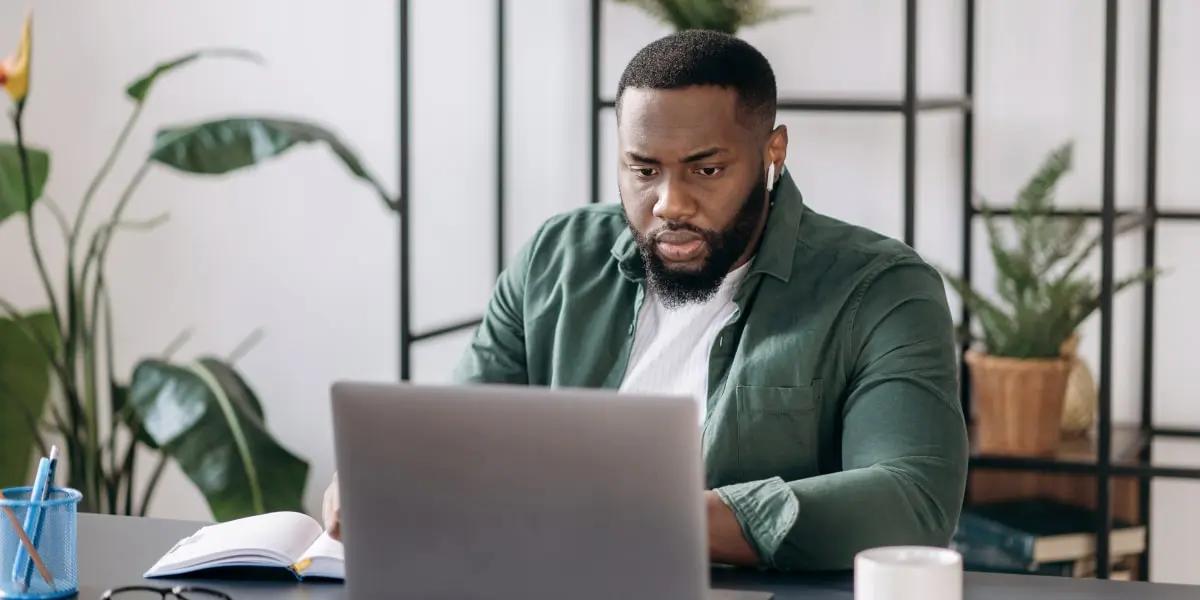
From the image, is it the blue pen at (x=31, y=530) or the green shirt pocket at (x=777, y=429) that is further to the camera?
the green shirt pocket at (x=777, y=429)

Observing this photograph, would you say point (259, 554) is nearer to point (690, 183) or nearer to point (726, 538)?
point (726, 538)

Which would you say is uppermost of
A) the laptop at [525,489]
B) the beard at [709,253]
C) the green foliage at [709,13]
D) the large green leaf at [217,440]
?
the green foliage at [709,13]

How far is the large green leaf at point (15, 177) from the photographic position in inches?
106

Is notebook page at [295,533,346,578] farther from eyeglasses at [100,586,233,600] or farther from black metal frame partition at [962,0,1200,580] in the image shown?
black metal frame partition at [962,0,1200,580]

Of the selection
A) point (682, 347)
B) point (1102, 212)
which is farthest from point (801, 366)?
point (1102, 212)

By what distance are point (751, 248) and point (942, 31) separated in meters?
1.26

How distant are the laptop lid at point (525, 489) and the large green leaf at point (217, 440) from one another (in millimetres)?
1376

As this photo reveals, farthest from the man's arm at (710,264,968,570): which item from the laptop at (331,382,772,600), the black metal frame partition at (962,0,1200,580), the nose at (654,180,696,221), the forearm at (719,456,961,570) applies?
the black metal frame partition at (962,0,1200,580)

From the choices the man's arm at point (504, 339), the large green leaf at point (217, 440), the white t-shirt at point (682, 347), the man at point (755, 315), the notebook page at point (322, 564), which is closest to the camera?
the notebook page at point (322, 564)

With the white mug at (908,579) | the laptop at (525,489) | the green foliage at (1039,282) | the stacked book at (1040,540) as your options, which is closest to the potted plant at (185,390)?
the green foliage at (1039,282)

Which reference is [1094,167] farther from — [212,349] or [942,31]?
[212,349]

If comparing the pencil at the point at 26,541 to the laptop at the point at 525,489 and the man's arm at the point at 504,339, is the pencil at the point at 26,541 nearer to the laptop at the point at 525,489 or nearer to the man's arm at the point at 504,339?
the laptop at the point at 525,489

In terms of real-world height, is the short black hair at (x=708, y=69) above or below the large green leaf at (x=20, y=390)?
above

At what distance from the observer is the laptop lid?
1.18m
